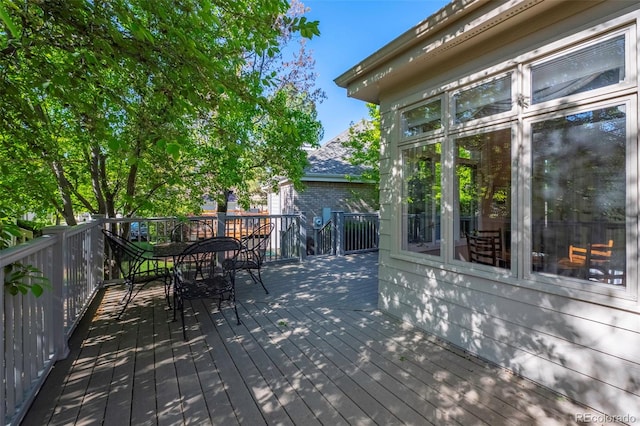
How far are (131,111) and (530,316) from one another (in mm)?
3525

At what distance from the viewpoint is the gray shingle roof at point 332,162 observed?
11091mm

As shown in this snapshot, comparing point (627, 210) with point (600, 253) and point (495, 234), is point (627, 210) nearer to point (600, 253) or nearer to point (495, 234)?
point (600, 253)

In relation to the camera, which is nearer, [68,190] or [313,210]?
[68,190]

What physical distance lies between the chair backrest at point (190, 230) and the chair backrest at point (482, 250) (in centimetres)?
457

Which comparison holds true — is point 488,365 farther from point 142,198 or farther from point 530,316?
point 142,198

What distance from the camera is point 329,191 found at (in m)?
11.4

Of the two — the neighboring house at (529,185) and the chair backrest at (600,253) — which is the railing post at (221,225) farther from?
the chair backrest at (600,253)

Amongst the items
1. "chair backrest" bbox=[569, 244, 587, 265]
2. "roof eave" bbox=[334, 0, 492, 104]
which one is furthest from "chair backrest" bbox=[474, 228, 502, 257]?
"roof eave" bbox=[334, 0, 492, 104]

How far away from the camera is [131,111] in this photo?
8.21ft

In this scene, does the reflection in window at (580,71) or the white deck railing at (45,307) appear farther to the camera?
the reflection in window at (580,71)

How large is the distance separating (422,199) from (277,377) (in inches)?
93.8

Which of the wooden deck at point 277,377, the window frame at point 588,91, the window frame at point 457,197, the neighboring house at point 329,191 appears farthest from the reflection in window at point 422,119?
the neighboring house at point 329,191

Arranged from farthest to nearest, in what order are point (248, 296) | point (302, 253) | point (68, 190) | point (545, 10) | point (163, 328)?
point (302, 253), point (68, 190), point (248, 296), point (163, 328), point (545, 10)

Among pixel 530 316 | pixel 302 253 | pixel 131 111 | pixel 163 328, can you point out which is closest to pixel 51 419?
pixel 163 328
